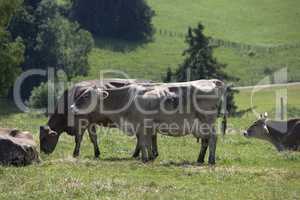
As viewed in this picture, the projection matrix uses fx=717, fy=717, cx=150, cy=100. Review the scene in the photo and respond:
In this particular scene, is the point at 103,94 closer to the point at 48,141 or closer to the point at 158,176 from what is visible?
the point at 48,141

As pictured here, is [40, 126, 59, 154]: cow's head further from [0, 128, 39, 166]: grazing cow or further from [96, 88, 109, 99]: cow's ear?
[0, 128, 39, 166]: grazing cow

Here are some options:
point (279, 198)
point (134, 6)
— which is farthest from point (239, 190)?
point (134, 6)

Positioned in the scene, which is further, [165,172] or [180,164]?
[180,164]

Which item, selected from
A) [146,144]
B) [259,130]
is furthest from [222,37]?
[146,144]

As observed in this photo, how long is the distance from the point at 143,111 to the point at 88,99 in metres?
2.24

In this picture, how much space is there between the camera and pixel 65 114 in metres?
23.8

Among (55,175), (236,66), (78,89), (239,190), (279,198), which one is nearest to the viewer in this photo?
(279,198)

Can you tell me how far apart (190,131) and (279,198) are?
22.2 ft

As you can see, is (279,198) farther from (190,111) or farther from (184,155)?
(184,155)

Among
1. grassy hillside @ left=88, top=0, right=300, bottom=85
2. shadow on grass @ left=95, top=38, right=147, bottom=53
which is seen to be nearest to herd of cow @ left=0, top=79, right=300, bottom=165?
grassy hillside @ left=88, top=0, right=300, bottom=85

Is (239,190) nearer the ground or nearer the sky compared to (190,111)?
nearer the ground

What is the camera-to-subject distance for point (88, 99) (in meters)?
23.1

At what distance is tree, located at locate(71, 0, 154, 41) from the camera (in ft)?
313

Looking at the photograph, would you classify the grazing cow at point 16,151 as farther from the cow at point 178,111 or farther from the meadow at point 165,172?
the cow at point 178,111
